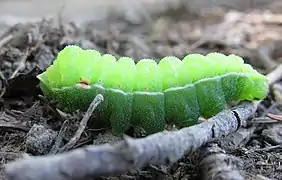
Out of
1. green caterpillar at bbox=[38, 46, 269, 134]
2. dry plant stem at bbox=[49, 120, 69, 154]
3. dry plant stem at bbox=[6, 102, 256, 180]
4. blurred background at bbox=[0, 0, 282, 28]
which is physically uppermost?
blurred background at bbox=[0, 0, 282, 28]

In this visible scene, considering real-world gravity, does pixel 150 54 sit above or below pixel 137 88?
above

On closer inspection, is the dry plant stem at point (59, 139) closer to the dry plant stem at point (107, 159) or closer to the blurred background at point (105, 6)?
the dry plant stem at point (107, 159)

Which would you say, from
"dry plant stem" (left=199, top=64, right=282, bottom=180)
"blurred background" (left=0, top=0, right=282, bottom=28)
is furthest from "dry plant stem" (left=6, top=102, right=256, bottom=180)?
"blurred background" (left=0, top=0, right=282, bottom=28)

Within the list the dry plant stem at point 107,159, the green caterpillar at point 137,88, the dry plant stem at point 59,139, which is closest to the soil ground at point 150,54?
the dry plant stem at point 59,139

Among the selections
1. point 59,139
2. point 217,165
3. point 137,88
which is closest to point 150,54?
point 137,88

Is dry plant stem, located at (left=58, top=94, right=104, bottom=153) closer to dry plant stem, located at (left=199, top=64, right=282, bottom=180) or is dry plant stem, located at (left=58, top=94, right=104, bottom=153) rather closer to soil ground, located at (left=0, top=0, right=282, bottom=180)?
soil ground, located at (left=0, top=0, right=282, bottom=180)

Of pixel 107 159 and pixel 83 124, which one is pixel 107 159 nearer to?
pixel 107 159

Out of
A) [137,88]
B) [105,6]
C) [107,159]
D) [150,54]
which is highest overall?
[105,6]
